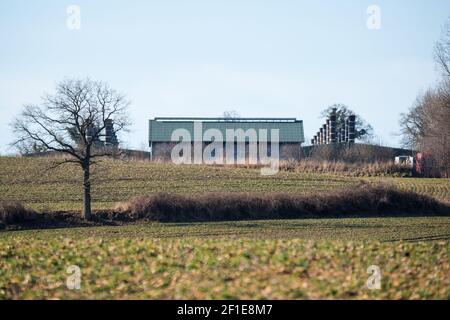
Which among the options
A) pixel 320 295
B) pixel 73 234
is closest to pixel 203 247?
pixel 320 295

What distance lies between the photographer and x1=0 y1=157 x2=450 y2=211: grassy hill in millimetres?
40594

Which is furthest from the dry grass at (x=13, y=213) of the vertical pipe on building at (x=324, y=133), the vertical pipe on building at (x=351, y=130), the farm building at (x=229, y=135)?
the vertical pipe on building at (x=324, y=133)

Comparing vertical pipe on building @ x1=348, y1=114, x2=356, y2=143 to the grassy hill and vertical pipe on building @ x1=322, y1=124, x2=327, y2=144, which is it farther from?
the grassy hill

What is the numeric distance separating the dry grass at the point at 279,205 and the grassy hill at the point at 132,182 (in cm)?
258

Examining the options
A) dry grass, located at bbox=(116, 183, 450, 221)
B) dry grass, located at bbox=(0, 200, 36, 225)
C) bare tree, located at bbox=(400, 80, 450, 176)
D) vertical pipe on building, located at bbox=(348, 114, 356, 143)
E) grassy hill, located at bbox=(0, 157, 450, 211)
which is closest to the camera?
dry grass, located at bbox=(0, 200, 36, 225)

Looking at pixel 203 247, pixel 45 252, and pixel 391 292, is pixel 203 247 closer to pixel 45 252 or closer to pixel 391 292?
pixel 45 252

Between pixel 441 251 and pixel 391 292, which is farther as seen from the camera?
pixel 441 251

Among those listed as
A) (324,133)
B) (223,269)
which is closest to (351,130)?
(324,133)

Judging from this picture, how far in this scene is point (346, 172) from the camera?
61406mm

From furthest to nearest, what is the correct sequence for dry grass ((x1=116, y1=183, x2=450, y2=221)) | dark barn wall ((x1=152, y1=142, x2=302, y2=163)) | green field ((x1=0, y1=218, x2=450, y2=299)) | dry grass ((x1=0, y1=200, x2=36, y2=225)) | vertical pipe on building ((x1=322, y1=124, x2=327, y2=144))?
1. vertical pipe on building ((x1=322, y1=124, x2=327, y2=144))
2. dark barn wall ((x1=152, y1=142, x2=302, y2=163))
3. dry grass ((x1=116, y1=183, x2=450, y2=221))
4. dry grass ((x1=0, y1=200, x2=36, y2=225))
5. green field ((x1=0, y1=218, x2=450, y2=299))

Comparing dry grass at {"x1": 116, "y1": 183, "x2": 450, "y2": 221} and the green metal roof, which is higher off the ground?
the green metal roof

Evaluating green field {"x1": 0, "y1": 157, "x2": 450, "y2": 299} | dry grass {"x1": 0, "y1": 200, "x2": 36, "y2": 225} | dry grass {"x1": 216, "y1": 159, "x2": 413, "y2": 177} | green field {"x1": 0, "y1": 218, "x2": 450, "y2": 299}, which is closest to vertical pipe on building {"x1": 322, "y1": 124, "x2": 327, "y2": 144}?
dry grass {"x1": 216, "y1": 159, "x2": 413, "y2": 177}

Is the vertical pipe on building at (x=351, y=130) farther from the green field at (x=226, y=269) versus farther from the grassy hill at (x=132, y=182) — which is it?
the green field at (x=226, y=269)
